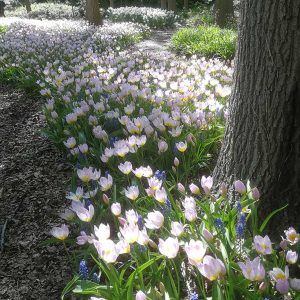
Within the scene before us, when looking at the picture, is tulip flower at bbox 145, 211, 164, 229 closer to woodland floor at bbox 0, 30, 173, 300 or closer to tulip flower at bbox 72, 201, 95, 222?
tulip flower at bbox 72, 201, 95, 222

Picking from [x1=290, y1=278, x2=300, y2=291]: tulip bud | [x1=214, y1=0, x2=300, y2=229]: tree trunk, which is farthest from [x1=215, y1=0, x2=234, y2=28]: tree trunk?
[x1=290, y1=278, x2=300, y2=291]: tulip bud

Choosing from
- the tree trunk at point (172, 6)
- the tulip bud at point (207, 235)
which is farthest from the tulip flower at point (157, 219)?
the tree trunk at point (172, 6)

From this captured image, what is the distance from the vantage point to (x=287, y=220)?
7.86 ft

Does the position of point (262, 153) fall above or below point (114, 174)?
above

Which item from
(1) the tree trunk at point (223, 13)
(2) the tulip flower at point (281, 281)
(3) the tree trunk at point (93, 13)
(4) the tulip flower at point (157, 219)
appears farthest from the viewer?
(3) the tree trunk at point (93, 13)

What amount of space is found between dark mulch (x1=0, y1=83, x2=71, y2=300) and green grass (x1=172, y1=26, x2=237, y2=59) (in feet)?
15.9

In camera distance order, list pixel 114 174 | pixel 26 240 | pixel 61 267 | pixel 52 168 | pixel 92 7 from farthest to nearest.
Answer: pixel 92 7, pixel 52 168, pixel 114 174, pixel 26 240, pixel 61 267

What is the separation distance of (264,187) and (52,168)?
2.21 m

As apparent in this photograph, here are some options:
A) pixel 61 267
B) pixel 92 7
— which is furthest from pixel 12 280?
pixel 92 7

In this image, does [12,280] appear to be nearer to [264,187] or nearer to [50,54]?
[264,187]

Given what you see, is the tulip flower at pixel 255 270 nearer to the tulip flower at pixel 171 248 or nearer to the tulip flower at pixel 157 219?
the tulip flower at pixel 171 248

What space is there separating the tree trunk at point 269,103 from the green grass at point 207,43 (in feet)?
20.3

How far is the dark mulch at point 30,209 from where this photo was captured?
2.50m

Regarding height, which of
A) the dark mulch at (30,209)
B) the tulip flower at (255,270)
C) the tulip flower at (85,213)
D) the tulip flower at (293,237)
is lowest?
the dark mulch at (30,209)
